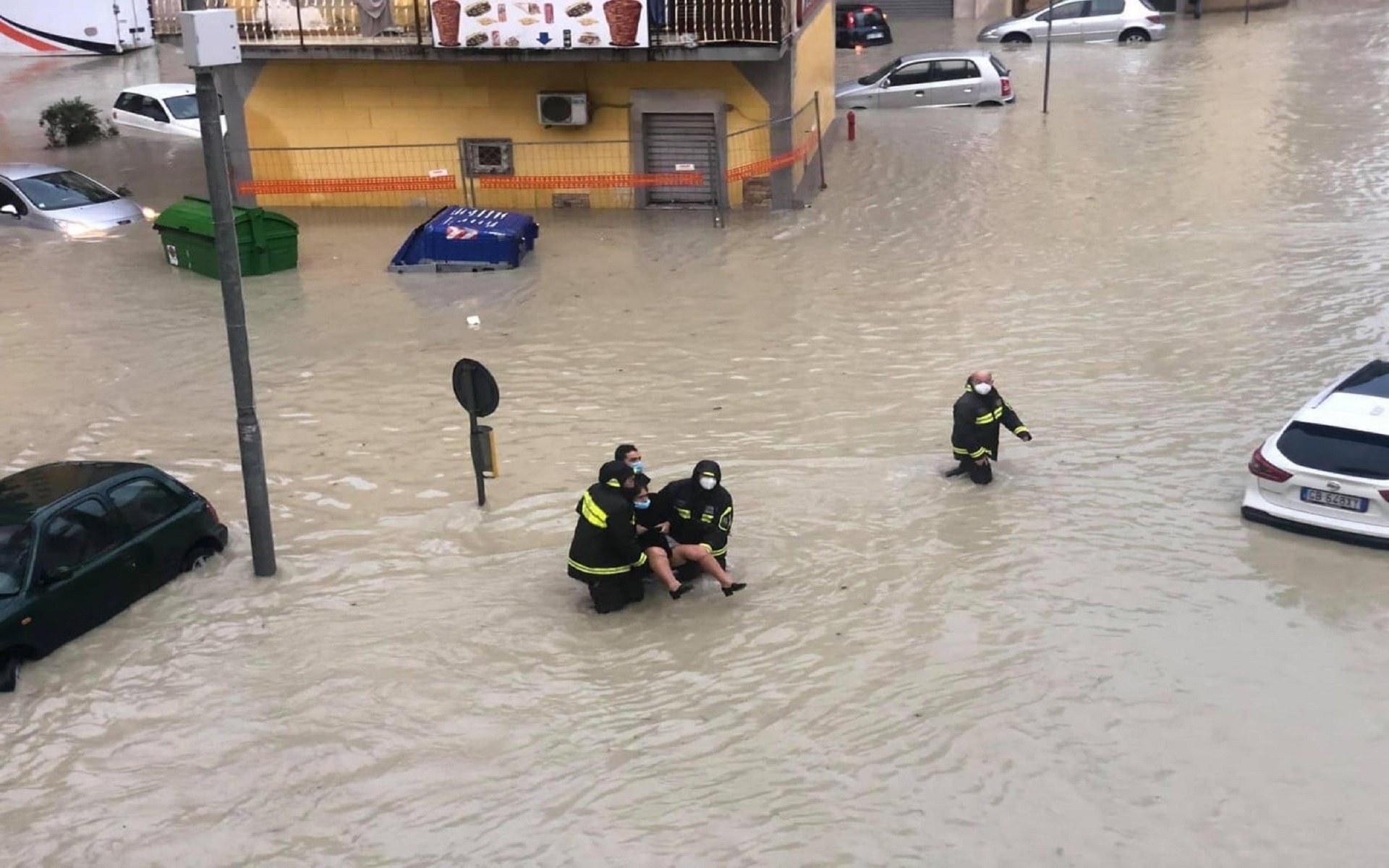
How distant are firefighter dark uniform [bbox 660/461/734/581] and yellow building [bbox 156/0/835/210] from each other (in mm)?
11276

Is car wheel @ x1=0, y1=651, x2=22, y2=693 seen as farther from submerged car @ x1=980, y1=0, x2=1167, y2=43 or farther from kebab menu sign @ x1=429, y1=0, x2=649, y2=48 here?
submerged car @ x1=980, y1=0, x2=1167, y2=43

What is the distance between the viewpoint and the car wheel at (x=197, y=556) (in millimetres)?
10875

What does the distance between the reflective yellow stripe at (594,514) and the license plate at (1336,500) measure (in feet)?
17.7

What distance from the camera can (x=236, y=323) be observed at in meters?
10.3

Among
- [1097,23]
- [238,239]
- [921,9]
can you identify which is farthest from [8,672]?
[921,9]

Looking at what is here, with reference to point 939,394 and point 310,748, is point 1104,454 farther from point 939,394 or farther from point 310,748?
point 310,748

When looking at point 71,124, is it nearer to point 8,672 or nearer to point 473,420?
point 473,420

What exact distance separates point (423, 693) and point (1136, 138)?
19342 millimetres

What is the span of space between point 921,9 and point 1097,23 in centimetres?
861

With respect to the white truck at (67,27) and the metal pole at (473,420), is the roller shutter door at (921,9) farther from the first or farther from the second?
the metal pole at (473,420)

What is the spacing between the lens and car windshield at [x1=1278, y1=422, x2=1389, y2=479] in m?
10.3

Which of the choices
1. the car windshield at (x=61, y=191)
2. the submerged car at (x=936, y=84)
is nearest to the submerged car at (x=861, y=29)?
the submerged car at (x=936, y=84)

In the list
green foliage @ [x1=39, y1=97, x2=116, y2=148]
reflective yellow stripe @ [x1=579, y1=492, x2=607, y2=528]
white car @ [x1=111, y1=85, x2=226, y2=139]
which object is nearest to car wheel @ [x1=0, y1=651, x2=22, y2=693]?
reflective yellow stripe @ [x1=579, y1=492, x2=607, y2=528]

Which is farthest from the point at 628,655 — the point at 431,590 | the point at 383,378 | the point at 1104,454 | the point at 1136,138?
the point at 1136,138
